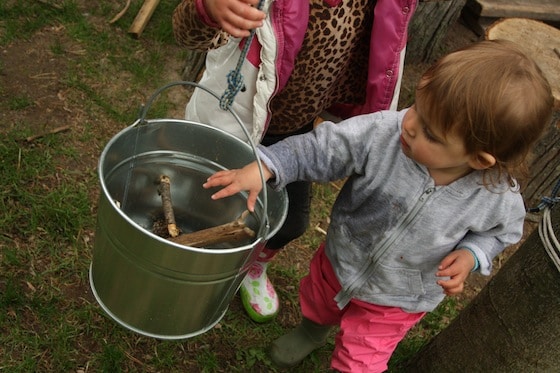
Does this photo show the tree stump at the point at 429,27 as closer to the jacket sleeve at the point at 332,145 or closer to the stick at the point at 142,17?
the stick at the point at 142,17

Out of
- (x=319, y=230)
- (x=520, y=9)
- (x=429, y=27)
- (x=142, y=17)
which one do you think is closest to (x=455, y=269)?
(x=319, y=230)

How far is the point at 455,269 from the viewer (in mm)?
1594

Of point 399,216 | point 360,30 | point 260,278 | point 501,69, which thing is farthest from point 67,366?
point 501,69

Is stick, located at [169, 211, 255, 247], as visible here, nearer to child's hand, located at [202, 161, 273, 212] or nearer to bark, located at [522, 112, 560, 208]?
child's hand, located at [202, 161, 273, 212]

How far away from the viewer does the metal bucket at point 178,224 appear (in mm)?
1442

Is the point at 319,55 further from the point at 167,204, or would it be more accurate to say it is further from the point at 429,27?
the point at 429,27

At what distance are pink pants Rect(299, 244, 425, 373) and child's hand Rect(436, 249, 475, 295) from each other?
0.26 m

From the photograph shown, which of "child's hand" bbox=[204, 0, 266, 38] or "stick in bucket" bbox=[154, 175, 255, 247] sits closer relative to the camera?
"child's hand" bbox=[204, 0, 266, 38]

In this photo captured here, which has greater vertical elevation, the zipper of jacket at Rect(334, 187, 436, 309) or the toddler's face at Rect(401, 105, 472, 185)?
the toddler's face at Rect(401, 105, 472, 185)

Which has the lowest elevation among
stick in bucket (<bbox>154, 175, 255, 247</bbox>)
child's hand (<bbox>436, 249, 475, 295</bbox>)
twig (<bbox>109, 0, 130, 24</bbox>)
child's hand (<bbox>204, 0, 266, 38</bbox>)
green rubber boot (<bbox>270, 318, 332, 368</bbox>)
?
green rubber boot (<bbox>270, 318, 332, 368</bbox>)

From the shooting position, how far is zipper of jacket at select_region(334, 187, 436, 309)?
5.29ft

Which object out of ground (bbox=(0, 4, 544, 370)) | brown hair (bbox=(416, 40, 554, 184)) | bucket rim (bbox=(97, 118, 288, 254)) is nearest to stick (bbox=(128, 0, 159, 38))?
ground (bbox=(0, 4, 544, 370))

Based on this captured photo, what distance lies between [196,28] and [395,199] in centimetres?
63

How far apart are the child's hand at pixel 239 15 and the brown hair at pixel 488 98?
41 centimetres
